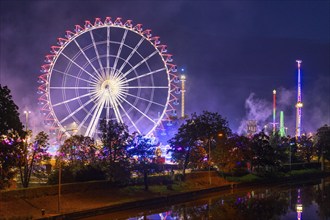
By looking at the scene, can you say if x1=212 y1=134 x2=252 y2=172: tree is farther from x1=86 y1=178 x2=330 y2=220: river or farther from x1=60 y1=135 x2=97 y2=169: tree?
x1=60 y1=135 x2=97 y2=169: tree

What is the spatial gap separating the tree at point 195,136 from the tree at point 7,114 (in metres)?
26.9

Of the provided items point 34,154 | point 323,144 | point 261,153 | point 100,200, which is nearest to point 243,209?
point 100,200

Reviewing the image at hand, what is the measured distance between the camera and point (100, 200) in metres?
35.2

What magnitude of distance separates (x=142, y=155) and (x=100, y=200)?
6.77 metres

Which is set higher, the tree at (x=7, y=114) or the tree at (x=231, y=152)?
the tree at (x=7, y=114)

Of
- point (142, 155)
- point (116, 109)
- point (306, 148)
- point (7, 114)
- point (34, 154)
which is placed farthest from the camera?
point (306, 148)

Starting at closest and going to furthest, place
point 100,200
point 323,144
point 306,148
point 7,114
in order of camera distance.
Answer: point 7,114, point 100,200, point 323,144, point 306,148

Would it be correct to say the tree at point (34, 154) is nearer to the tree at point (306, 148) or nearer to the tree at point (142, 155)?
the tree at point (142, 155)

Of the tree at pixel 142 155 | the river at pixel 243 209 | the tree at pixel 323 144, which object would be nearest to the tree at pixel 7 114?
the river at pixel 243 209

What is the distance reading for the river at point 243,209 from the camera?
29575mm

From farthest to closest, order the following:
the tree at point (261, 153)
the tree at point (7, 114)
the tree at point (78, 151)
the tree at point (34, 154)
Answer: the tree at point (261, 153)
the tree at point (78, 151)
the tree at point (34, 154)
the tree at point (7, 114)

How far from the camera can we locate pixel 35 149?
120 feet

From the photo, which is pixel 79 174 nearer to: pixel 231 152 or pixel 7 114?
pixel 7 114

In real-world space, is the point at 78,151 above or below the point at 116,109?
below
